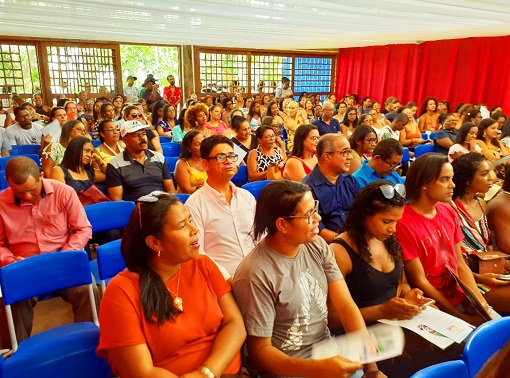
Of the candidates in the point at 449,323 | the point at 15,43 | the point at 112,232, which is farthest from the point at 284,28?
the point at 15,43

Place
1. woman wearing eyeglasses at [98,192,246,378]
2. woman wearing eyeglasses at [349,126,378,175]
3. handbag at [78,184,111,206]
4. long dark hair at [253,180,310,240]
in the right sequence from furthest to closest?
woman wearing eyeglasses at [349,126,378,175]
handbag at [78,184,111,206]
long dark hair at [253,180,310,240]
woman wearing eyeglasses at [98,192,246,378]

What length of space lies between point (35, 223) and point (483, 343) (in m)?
2.56

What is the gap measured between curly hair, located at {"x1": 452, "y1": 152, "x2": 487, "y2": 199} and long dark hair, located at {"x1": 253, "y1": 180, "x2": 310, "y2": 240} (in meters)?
1.67

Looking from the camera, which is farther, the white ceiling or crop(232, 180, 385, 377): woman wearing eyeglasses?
the white ceiling

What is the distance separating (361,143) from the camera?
12.5ft

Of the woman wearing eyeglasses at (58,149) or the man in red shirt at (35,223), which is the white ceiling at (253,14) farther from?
the man in red shirt at (35,223)

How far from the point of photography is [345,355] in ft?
4.84

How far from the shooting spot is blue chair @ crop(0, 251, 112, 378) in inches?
55.8

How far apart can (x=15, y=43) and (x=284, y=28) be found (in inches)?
286

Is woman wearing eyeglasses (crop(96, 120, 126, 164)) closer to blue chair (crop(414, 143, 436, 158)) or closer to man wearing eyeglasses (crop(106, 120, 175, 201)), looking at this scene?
man wearing eyeglasses (crop(106, 120, 175, 201))

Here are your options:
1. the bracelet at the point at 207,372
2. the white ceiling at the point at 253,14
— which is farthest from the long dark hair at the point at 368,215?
the white ceiling at the point at 253,14

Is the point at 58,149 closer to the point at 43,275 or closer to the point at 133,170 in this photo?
the point at 133,170

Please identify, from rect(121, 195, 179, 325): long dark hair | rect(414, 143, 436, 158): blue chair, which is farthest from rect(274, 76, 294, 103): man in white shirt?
rect(121, 195, 179, 325): long dark hair

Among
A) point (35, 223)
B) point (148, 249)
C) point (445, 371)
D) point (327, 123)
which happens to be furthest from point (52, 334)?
point (327, 123)
